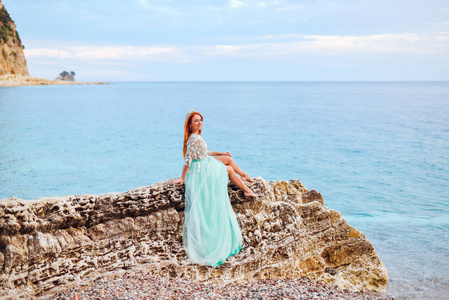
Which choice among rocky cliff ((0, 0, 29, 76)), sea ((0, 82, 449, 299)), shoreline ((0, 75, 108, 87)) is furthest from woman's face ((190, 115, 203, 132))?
shoreline ((0, 75, 108, 87))

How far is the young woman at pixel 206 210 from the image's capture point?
6371mm

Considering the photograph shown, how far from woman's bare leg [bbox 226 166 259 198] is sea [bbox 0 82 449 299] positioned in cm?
368

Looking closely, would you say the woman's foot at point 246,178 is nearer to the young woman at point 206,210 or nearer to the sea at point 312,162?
the young woman at point 206,210

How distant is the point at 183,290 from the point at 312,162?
19.2 meters

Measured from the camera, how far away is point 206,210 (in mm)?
6457

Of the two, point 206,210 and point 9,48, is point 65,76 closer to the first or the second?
point 9,48

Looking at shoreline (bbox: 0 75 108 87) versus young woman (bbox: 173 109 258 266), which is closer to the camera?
young woman (bbox: 173 109 258 266)

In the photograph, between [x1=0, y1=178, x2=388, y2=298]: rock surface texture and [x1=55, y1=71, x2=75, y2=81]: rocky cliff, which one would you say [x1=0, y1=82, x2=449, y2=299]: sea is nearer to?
[x1=0, y1=178, x2=388, y2=298]: rock surface texture

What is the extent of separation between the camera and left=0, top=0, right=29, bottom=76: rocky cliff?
7812cm

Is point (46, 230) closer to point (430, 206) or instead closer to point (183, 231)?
point (183, 231)

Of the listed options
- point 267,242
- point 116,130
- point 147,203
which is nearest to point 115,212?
point 147,203

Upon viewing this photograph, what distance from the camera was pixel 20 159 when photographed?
72.0 ft

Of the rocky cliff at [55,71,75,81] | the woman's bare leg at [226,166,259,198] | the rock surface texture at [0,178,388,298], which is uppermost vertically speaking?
the rocky cliff at [55,71,75,81]

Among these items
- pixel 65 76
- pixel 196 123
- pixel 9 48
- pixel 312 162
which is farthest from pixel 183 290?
pixel 65 76
